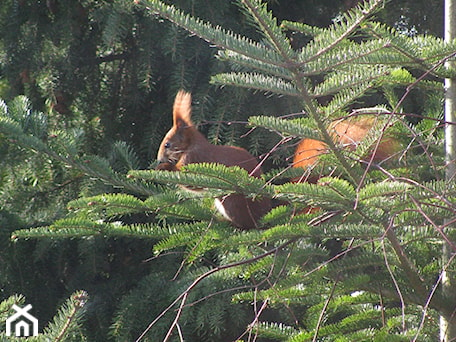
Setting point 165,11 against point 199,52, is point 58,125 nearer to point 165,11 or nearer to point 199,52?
point 199,52

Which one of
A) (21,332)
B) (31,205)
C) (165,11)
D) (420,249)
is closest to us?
(165,11)

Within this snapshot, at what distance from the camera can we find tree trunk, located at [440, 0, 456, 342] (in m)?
1.38

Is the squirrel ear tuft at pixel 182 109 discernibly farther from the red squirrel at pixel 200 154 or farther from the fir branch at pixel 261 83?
the fir branch at pixel 261 83

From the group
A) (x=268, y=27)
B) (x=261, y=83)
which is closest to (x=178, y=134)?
(x=261, y=83)

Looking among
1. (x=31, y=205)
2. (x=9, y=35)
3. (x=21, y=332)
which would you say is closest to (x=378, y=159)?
(x=21, y=332)

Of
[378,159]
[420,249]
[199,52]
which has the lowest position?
[420,249]

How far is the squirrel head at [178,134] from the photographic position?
7.92 ft

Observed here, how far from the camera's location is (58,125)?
2.72 meters

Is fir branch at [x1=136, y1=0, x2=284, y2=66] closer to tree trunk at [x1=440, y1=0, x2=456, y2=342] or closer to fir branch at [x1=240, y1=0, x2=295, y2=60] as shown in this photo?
fir branch at [x1=240, y1=0, x2=295, y2=60]

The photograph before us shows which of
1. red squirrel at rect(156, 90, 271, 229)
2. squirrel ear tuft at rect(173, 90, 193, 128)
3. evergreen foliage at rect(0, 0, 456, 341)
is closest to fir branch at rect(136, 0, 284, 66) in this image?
evergreen foliage at rect(0, 0, 456, 341)

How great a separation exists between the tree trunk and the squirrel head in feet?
3.42

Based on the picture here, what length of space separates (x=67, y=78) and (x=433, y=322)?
1615 millimetres

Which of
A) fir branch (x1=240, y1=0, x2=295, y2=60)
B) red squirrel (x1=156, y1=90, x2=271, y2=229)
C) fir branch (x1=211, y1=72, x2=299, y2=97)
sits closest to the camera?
fir branch (x1=240, y1=0, x2=295, y2=60)

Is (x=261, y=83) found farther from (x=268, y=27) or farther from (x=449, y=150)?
(x=449, y=150)
